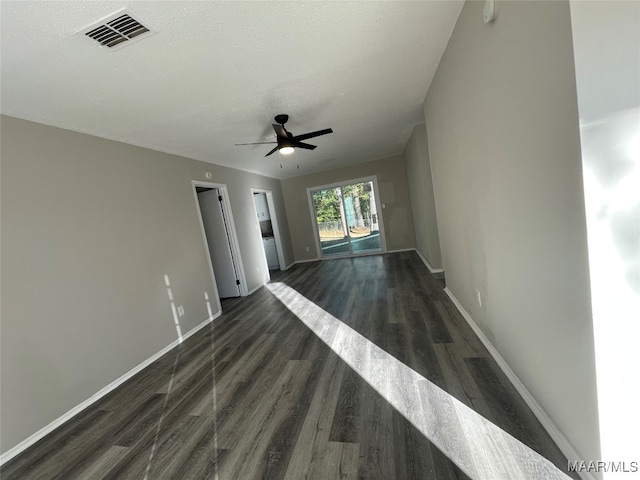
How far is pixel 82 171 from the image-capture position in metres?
2.47

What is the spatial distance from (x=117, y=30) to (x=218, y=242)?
11.7ft

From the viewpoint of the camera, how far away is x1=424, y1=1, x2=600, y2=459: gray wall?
0.96 metres

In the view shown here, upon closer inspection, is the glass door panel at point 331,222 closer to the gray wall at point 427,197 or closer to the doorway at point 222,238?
the gray wall at point 427,197

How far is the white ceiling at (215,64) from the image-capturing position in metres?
1.43

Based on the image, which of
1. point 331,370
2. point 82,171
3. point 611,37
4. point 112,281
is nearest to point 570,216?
point 611,37

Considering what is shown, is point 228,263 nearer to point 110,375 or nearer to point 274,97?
point 110,375

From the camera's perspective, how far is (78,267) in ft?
7.54

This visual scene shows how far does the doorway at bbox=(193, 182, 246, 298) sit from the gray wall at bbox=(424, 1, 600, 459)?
3788 millimetres

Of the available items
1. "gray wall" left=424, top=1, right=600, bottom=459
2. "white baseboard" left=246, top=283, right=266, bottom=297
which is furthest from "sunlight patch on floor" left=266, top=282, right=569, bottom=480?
"white baseboard" left=246, top=283, right=266, bottom=297

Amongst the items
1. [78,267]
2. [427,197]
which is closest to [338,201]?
[427,197]

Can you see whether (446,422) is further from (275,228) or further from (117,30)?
(275,228)

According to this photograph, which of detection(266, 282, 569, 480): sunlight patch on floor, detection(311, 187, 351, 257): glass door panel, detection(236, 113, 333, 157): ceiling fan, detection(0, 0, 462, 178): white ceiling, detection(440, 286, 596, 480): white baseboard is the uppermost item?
detection(0, 0, 462, 178): white ceiling

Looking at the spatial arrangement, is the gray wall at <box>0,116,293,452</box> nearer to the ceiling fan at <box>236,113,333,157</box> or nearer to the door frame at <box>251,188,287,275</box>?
the ceiling fan at <box>236,113,333,157</box>

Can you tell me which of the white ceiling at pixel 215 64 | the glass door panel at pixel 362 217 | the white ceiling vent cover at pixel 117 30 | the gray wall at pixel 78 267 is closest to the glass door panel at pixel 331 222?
the glass door panel at pixel 362 217
